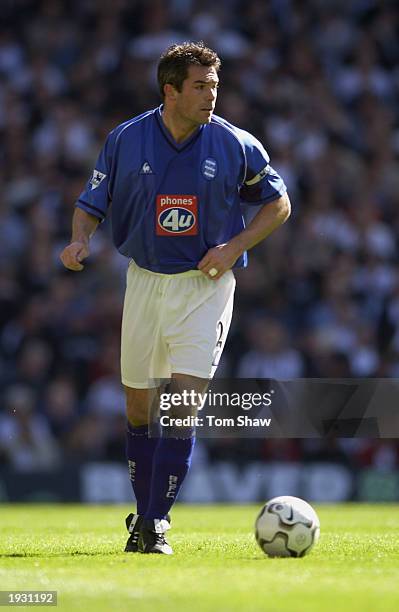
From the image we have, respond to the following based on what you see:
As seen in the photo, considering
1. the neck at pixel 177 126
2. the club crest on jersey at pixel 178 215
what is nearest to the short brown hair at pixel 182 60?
the neck at pixel 177 126

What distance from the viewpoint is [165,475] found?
20.4ft

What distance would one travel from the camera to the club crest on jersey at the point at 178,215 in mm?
6488

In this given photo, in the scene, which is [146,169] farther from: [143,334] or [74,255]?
[143,334]

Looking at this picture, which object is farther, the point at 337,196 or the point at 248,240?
the point at 337,196

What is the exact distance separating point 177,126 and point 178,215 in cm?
47

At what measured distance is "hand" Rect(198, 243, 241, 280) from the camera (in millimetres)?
6375

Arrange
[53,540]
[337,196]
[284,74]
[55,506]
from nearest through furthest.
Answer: [53,540] < [55,506] < [337,196] < [284,74]

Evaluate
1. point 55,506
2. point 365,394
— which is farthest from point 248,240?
point 55,506

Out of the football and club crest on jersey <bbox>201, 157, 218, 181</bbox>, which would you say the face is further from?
the football

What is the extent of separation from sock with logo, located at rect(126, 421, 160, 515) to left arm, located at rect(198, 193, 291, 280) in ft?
3.19

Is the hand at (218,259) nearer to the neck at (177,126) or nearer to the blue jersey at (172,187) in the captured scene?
the blue jersey at (172,187)

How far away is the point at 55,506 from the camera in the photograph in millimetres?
13570

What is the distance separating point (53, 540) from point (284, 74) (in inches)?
422

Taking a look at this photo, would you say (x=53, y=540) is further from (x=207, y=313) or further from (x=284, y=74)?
(x=284, y=74)
